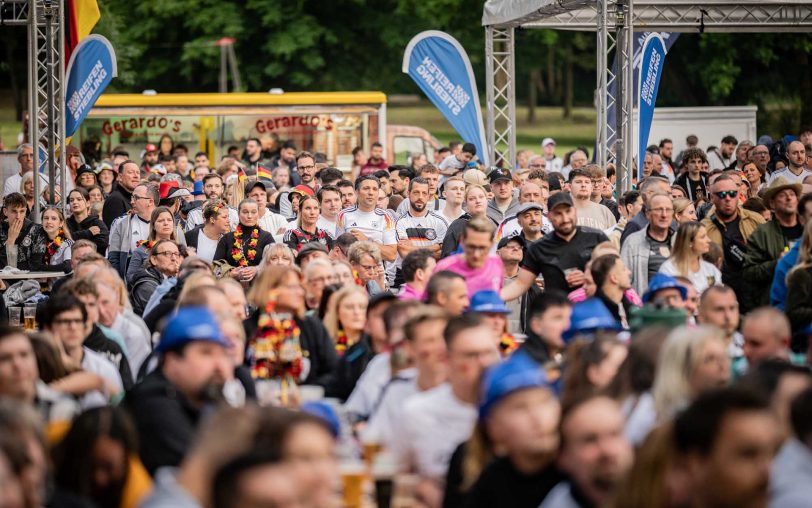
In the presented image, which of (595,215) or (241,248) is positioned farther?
(595,215)

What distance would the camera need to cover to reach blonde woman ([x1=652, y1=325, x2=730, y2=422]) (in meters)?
5.74

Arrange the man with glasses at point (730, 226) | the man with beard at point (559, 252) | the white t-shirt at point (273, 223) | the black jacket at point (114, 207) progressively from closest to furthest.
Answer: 1. the man with beard at point (559, 252)
2. the man with glasses at point (730, 226)
3. the white t-shirt at point (273, 223)
4. the black jacket at point (114, 207)

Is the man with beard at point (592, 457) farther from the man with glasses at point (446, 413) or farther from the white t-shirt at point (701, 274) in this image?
the white t-shirt at point (701, 274)

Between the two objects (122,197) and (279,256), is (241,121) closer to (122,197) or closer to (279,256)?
(122,197)

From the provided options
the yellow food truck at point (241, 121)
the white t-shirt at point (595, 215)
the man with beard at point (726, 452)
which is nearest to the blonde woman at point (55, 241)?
the white t-shirt at point (595, 215)

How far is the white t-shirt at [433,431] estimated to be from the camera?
574 cm

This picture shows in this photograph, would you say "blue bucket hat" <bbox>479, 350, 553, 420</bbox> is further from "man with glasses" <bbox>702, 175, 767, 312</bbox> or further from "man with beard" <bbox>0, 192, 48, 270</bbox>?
"man with beard" <bbox>0, 192, 48, 270</bbox>

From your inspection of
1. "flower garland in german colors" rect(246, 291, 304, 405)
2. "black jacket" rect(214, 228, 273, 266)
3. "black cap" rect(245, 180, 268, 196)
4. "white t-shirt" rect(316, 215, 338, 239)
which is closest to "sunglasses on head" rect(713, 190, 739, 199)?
"white t-shirt" rect(316, 215, 338, 239)

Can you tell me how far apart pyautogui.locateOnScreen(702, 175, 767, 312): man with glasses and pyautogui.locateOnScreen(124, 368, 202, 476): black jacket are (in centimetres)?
665

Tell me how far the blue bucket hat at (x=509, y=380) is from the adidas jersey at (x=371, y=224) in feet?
28.4

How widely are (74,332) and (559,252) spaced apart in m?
4.33

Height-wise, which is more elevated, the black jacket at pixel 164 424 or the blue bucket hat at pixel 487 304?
the blue bucket hat at pixel 487 304

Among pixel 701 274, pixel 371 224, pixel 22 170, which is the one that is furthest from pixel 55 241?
pixel 22 170

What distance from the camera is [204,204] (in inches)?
595
